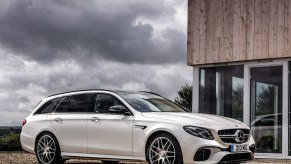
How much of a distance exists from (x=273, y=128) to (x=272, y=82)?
51.1 inches

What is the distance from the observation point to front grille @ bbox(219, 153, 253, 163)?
960 centimetres

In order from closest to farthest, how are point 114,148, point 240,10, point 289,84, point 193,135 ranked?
point 193,135 < point 114,148 < point 289,84 < point 240,10

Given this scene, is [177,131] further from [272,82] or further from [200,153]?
[272,82]

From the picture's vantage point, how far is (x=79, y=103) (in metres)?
12.0

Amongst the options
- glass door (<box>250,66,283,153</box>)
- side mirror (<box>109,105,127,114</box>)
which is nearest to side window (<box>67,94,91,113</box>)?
side mirror (<box>109,105,127,114</box>)

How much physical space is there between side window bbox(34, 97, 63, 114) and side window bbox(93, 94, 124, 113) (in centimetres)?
133

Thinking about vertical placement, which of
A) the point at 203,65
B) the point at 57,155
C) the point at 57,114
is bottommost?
the point at 57,155

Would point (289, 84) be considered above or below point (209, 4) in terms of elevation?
below

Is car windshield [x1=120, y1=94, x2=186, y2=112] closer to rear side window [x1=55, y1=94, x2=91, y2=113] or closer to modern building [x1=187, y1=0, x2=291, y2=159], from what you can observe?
rear side window [x1=55, y1=94, x2=91, y2=113]

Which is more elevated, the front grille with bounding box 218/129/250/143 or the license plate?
the front grille with bounding box 218/129/250/143

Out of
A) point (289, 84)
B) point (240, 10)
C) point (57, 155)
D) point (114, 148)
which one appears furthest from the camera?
point (240, 10)

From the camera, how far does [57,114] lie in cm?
1223

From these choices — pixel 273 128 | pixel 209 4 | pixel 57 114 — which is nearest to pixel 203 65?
pixel 209 4

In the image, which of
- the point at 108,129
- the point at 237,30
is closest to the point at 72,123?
the point at 108,129
